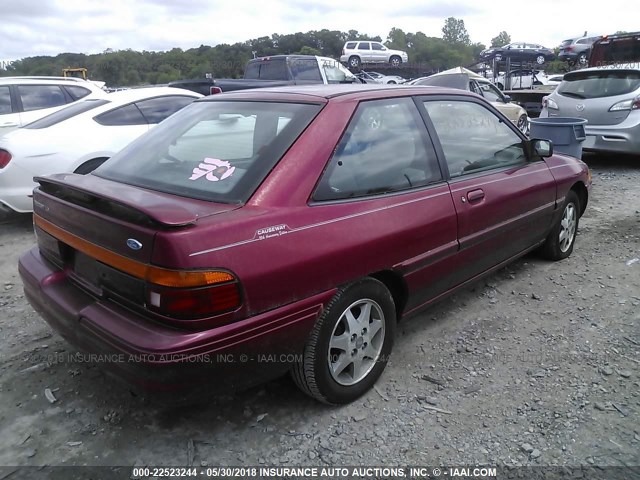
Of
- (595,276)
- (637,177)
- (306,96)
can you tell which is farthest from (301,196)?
(637,177)

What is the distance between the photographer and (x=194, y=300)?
6.45 ft

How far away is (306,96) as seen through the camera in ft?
8.97

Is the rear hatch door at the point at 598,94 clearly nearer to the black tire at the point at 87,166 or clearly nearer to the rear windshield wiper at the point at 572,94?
the rear windshield wiper at the point at 572,94

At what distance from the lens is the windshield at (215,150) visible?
2.34 meters

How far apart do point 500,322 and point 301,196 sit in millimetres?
1919

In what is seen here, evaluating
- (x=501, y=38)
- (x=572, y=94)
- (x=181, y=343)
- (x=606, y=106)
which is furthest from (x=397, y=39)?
(x=181, y=343)

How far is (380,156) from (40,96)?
6288mm

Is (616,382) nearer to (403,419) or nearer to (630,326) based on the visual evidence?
(630,326)

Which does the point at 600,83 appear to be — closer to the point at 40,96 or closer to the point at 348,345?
the point at 348,345

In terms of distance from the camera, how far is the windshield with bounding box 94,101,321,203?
2344 millimetres

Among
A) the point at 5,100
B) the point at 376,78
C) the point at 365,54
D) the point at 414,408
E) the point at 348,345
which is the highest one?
the point at 365,54

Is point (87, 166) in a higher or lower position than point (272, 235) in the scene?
lower

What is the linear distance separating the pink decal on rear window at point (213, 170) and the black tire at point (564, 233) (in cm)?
298

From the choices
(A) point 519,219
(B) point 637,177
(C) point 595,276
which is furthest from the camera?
(B) point 637,177
